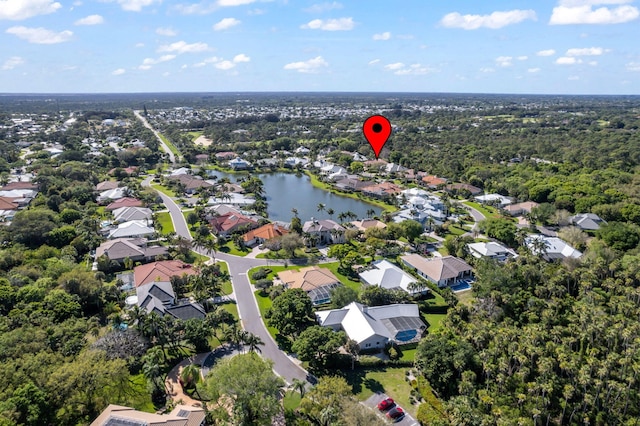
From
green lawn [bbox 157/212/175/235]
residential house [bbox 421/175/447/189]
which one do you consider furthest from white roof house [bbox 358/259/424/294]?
residential house [bbox 421/175/447/189]

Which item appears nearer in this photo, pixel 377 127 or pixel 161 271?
pixel 377 127

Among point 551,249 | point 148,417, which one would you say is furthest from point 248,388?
point 551,249

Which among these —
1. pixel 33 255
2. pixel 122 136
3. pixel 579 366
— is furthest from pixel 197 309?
pixel 122 136

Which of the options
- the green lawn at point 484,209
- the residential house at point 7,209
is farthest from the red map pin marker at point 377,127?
the residential house at point 7,209

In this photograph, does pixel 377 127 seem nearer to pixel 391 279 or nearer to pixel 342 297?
pixel 342 297

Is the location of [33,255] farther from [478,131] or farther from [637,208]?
[478,131]

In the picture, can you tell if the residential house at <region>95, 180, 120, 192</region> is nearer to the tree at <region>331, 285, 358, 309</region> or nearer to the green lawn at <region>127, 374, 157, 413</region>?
the green lawn at <region>127, 374, 157, 413</region>

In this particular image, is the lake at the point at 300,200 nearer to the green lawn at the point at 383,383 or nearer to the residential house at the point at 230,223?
the residential house at the point at 230,223
